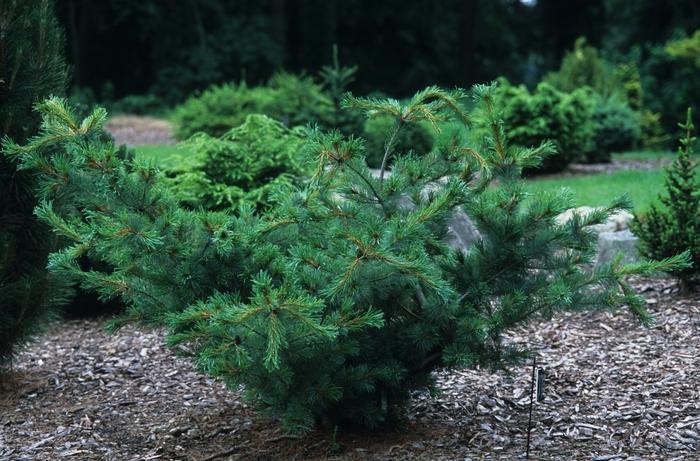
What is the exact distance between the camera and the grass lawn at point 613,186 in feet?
30.5

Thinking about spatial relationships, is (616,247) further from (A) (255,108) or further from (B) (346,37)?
(B) (346,37)

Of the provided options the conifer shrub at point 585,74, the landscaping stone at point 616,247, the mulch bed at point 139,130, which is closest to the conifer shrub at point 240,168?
the landscaping stone at point 616,247

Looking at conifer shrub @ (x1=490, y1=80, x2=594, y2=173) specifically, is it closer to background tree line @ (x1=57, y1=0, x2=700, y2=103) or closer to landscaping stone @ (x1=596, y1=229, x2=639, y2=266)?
landscaping stone @ (x1=596, y1=229, x2=639, y2=266)

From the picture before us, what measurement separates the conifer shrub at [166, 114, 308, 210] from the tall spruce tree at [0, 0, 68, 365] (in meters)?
1.86

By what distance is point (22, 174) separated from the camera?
5059 mm

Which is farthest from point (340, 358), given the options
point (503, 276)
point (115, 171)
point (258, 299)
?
point (115, 171)

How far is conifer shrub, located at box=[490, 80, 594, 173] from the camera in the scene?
40.6 ft

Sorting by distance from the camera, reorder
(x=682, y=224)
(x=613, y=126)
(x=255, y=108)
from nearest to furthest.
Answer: (x=682, y=224), (x=255, y=108), (x=613, y=126)

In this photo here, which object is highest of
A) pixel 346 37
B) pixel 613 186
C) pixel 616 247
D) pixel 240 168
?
pixel 346 37

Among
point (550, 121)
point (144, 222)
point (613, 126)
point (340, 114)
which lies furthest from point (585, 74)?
point (144, 222)

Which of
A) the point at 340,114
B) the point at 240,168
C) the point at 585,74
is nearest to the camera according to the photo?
the point at 240,168

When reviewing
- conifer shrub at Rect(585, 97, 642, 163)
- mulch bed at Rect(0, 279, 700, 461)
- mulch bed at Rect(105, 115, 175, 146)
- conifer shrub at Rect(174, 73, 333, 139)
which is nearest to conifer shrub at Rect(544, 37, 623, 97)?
conifer shrub at Rect(585, 97, 642, 163)

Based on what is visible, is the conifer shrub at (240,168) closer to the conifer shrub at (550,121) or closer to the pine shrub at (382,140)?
the pine shrub at (382,140)

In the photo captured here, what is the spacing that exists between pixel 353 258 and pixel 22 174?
97.1 inches
